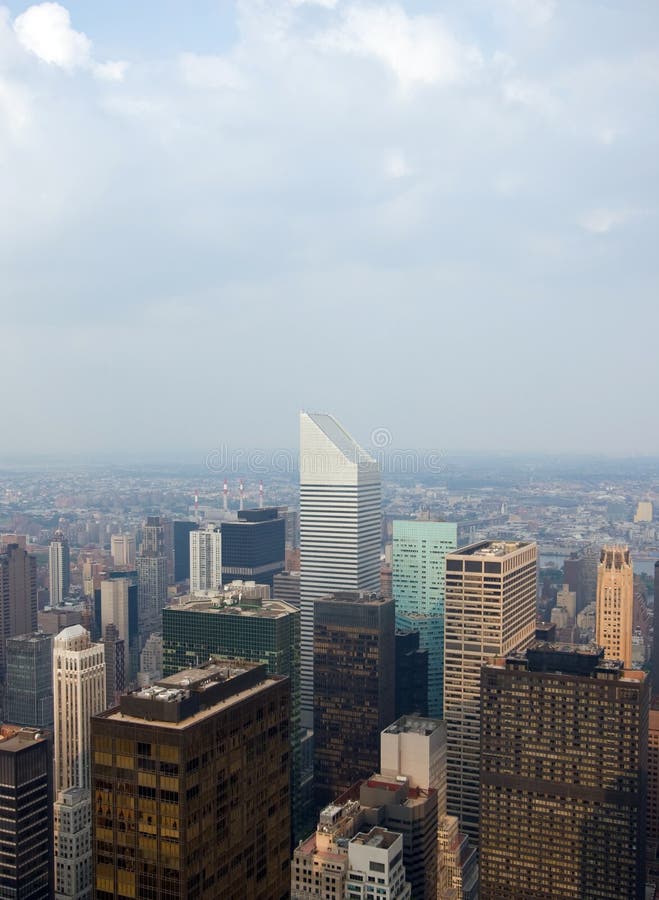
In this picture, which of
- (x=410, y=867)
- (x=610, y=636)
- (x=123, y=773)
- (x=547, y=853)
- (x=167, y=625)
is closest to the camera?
(x=123, y=773)

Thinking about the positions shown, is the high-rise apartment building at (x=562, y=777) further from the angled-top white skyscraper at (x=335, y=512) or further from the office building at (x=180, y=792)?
the angled-top white skyscraper at (x=335, y=512)

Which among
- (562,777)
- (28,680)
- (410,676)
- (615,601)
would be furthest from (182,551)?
(562,777)

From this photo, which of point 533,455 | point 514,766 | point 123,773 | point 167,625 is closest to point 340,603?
point 167,625

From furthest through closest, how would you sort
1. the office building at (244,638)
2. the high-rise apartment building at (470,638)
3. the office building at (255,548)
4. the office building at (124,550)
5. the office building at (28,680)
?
the office building at (255,548)
the office building at (124,550)
the office building at (28,680)
the high-rise apartment building at (470,638)
the office building at (244,638)

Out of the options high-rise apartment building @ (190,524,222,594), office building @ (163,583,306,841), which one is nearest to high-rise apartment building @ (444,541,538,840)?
office building @ (163,583,306,841)

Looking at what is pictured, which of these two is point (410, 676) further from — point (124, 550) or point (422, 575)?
point (124, 550)

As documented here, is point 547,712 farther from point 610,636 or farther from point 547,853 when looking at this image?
point 610,636

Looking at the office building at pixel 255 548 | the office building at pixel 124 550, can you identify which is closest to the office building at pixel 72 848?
the office building at pixel 124 550
